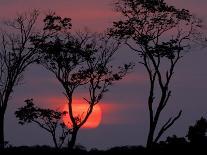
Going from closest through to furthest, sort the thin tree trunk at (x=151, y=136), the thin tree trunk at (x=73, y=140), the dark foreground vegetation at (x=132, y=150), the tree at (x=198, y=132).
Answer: the dark foreground vegetation at (x=132, y=150) < the tree at (x=198, y=132) < the thin tree trunk at (x=151, y=136) < the thin tree trunk at (x=73, y=140)

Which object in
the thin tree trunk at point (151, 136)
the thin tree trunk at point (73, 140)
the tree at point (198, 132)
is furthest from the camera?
the thin tree trunk at point (73, 140)

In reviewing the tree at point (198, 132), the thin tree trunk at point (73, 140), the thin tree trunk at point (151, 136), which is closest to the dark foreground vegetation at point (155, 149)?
the tree at point (198, 132)

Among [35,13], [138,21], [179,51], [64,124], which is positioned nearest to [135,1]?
[138,21]

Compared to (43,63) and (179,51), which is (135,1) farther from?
(43,63)

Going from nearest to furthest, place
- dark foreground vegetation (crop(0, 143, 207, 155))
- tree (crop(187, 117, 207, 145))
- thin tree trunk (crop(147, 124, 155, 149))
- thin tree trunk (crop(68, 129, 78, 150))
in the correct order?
dark foreground vegetation (crop(0, 143, 207, 155)) < tree (crop(187, 117, 207, 145)) < thin tree trunk (crop(147, 124, 155, 149)) < thin tree trunk (crop(68, 129, 78, 150))

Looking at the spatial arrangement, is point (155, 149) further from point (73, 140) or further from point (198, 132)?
point (73, 140)

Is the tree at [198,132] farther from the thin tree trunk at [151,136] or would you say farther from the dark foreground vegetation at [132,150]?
the thin tree trunk at [151,136]

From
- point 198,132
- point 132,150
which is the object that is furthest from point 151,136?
point 132,150

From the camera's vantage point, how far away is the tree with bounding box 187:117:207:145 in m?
51.5

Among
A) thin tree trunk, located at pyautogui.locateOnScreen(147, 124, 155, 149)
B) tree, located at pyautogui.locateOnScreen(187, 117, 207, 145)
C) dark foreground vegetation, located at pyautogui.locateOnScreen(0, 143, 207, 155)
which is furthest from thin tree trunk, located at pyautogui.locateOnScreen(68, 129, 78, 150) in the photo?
tree, located at pyautogui.locateOnScreen(187, 117, 207, 145)

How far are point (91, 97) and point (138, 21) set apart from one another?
919 cm

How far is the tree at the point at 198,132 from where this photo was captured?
169 feet

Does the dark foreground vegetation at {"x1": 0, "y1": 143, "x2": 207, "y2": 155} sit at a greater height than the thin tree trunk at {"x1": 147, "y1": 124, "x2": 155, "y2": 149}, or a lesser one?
lesser

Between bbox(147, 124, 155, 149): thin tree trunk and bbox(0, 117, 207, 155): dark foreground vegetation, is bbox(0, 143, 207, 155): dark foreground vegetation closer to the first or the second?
bbox(0, 117, 207, 155): dark foreground vegetation
